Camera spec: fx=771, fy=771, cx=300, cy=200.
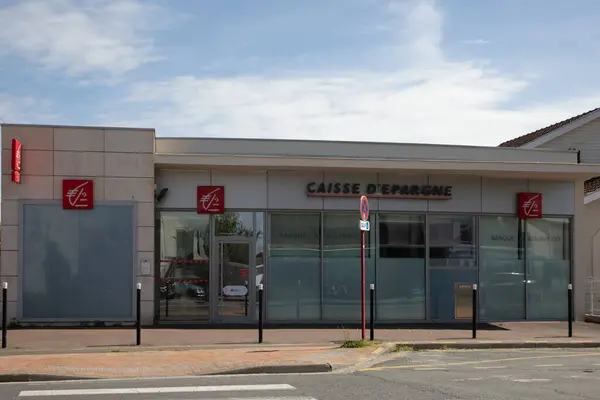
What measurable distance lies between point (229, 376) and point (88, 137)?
8936 millimetres

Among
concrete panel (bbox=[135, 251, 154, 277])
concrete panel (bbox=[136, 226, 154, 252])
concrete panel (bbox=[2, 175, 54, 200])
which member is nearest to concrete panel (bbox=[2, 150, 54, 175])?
concrete panel (bbox=[2, 175, 54, 200])

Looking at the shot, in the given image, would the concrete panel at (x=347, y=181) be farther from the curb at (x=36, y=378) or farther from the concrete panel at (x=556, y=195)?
the curb at (x=36, y=378)

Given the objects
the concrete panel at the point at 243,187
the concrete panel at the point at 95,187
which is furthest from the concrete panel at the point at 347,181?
the concrete panel at the point at 95,187

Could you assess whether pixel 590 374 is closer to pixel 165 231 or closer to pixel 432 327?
pixel 432 327

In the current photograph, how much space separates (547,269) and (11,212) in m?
14.1

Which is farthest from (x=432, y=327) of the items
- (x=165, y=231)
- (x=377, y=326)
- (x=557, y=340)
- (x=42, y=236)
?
(x=42, y=236)

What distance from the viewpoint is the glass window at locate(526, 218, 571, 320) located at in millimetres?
21156

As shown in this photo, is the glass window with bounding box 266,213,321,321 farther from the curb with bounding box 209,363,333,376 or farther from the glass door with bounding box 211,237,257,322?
the curb with bounding box 209,363,333,376

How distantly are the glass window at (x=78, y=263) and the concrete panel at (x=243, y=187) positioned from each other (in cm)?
242

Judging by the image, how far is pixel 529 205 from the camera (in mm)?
20953

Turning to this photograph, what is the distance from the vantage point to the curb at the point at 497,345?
51.2ft

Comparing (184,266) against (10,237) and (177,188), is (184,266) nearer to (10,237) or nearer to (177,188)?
(177,188)

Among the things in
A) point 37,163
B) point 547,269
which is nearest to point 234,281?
point 37,163

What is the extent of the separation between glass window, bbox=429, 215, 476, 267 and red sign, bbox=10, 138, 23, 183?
10.4 m
